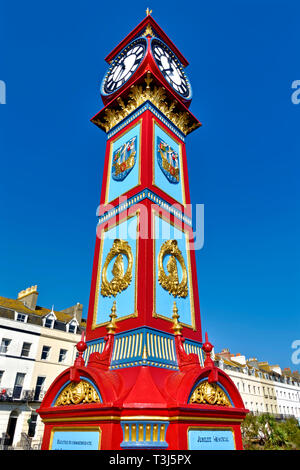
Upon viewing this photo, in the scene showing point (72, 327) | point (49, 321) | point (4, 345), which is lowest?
point (4, 345)

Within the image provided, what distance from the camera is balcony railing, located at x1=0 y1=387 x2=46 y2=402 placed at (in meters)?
26.3

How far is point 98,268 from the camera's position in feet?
36.2

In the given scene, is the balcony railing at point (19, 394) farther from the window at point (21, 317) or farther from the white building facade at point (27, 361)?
the window at point (21, 317)

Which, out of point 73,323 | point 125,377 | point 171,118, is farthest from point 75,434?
point 73,323

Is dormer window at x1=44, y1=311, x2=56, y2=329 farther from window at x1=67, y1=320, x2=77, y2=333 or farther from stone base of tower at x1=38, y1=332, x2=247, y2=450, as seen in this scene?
stone base of tower at x1=38, y1=332, x2=247, y2=450

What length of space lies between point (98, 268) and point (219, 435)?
599 cm

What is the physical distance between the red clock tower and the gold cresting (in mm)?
43

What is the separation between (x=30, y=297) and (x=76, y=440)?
94.5 ft

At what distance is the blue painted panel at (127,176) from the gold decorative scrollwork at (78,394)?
6420 mm

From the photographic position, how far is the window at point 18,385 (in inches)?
1071

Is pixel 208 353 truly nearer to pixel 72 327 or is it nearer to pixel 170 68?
pixel 170 68

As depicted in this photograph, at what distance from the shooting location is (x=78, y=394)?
783cm

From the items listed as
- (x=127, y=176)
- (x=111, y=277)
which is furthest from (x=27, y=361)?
(x=127, y=176)

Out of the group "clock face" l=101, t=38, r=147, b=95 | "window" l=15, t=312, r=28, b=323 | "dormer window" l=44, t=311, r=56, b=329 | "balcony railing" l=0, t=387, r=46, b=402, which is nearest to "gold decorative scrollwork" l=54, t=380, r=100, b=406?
"clock face" l=101, t=38, r=147, b=95
